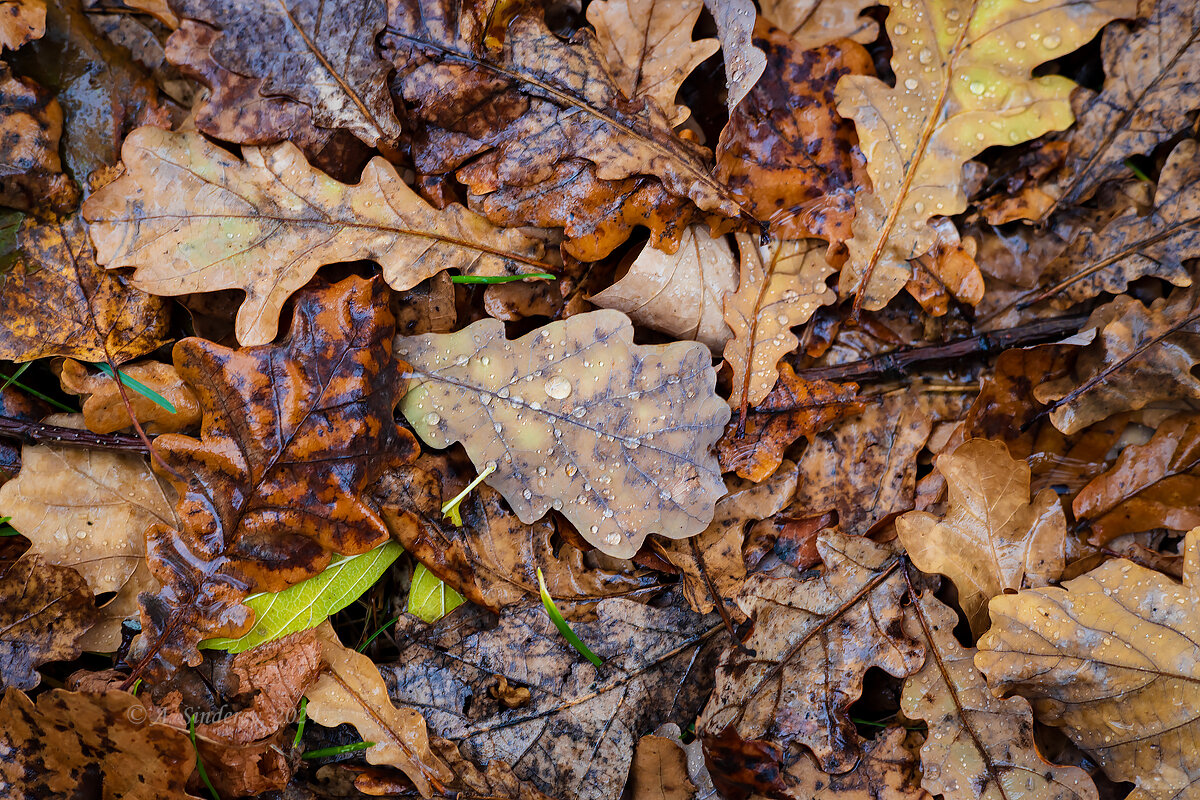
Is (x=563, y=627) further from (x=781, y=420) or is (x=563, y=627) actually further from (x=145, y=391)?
(x=145, y=391)

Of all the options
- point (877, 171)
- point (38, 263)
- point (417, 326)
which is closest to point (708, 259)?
point (877, 171)

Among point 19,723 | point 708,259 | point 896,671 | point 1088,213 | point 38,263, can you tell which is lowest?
point 896,671

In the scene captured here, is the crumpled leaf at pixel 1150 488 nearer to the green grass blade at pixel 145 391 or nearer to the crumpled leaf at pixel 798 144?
the crumpled leaf at pixel 798 144

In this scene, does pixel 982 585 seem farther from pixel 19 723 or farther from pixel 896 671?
pixel 19 723

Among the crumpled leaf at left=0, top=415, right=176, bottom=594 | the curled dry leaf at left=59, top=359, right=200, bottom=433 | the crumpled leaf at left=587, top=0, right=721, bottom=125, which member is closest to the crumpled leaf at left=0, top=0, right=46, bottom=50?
the curled dry leaf at left=59, top=359, right=200, bottom=433

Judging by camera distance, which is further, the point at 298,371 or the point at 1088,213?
the point at 1088,213

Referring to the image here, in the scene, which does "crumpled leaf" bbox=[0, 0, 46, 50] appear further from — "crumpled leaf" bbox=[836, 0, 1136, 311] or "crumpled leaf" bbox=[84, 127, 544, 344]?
"crumpled leaf" bbox=[836, 0, 1136, 311]
